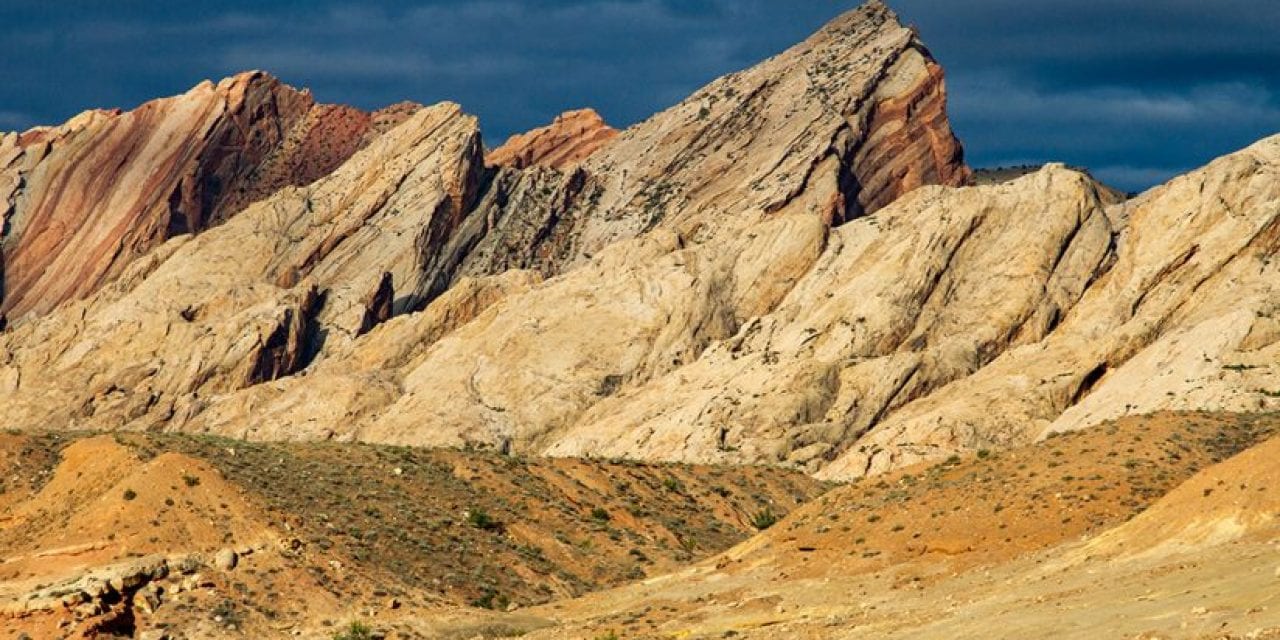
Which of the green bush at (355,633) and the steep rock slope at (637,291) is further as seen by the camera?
the steep rock slope at (637,291)

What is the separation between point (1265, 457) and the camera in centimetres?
5947

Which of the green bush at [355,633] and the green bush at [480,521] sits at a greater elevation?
the green bush at [480,521]

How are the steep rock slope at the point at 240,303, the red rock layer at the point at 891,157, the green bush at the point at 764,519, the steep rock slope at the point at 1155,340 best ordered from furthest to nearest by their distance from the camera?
the red rock layer at the point at 891,157
the steep rock slope at the point at 240,303
the steep rock slope at the point at 1155,340
the green bush at the point at 764,519

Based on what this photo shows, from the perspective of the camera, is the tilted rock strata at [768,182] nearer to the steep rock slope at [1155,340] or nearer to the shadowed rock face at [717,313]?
the shadowed rock face at [717,313]

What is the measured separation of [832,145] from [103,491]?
122632 mm

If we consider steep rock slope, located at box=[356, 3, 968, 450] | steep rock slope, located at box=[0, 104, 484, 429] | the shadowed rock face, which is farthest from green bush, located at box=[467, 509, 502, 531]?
steep rock slope, located at box=[0, 104, 484, 429]

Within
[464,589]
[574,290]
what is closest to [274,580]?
[464,589]

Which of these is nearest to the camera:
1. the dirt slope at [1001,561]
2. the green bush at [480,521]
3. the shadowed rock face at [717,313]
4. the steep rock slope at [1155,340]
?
the dirt slope at [1001,561]

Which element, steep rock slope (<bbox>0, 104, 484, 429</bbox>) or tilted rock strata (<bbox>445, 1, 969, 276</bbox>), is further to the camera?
tilted rock strata (<bbox>445, 1, 969, 276</bbox>)

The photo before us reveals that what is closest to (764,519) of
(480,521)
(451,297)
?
(480,521)

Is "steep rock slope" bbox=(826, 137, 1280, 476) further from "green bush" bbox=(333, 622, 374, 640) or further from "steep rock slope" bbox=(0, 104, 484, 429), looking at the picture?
"steep rock slope" bbox=(0, 104, 484, 429)

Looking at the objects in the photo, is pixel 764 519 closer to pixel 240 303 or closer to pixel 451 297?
pixel 451 297

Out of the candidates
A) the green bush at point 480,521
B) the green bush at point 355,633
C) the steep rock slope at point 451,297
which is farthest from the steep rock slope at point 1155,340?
the green bush at point 355,633


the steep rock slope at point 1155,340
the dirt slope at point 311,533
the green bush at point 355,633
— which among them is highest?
the steep rock slope at point 1155,340
